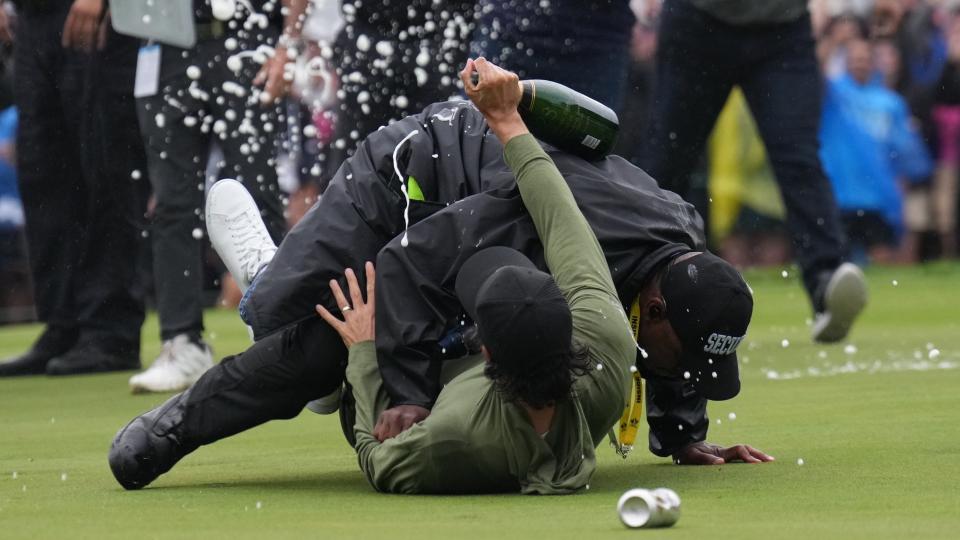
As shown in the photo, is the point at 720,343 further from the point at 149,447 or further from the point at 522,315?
the point at 149,447

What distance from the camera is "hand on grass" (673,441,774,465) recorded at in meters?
5.63

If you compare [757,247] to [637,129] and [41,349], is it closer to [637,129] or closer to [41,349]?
[637,129]

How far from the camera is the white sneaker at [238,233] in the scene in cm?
630

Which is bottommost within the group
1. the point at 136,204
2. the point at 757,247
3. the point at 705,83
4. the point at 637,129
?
the point at 757,247

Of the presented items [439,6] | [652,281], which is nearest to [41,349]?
[439,6]

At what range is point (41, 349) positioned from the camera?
984cm

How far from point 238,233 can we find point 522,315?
210 centimetres

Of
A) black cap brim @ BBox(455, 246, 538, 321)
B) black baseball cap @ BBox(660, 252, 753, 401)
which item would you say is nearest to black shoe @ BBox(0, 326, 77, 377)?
black cap brim @ BBox(455, 246, 538, 321)

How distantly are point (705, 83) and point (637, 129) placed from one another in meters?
Result: 5.78

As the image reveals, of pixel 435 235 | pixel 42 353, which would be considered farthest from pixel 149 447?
pixel 42 353

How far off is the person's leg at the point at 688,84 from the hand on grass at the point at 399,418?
15.9 feet

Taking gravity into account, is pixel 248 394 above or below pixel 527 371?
below

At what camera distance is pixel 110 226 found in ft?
31.9

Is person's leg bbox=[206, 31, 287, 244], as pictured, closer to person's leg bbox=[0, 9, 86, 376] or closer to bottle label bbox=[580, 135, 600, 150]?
person's leg bbox=[0, 9, 86, 376]
